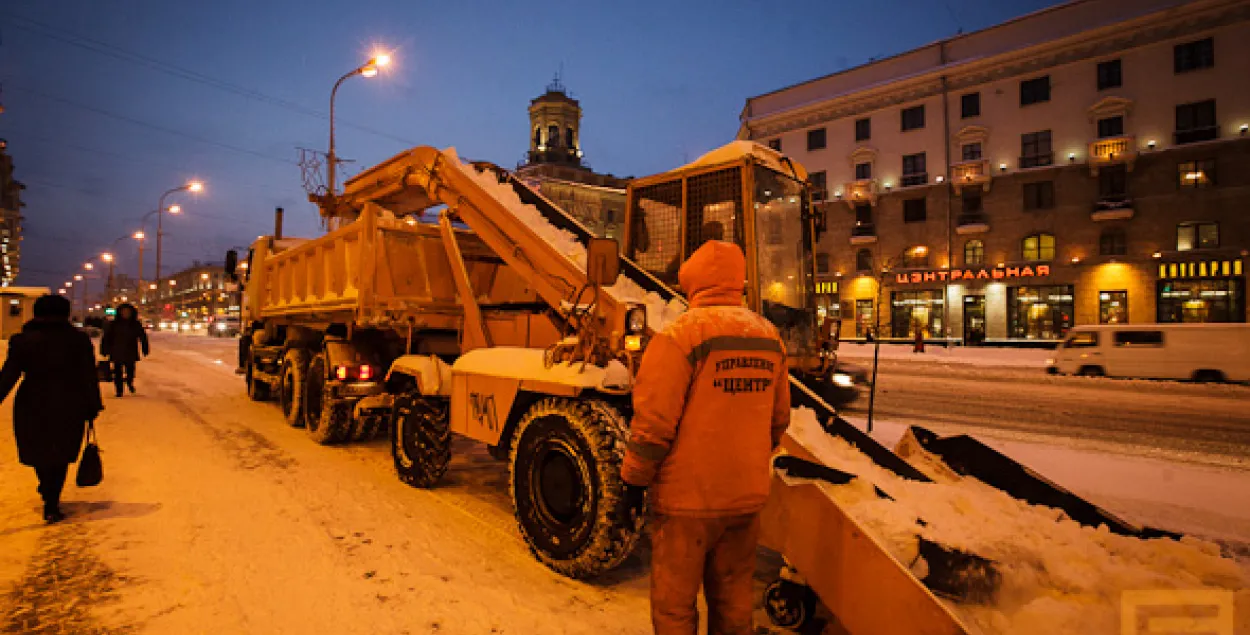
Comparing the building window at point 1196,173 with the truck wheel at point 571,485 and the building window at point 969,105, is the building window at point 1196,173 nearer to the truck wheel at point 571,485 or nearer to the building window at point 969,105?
the building window at point 969,105

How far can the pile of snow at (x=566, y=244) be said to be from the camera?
418 centimetres

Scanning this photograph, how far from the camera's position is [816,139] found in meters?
42.2

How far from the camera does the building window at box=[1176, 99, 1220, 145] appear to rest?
99.3 ft

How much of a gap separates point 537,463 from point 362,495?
244 cm

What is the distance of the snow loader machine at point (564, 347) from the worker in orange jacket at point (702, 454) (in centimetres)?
52

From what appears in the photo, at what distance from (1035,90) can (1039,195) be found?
6.04m

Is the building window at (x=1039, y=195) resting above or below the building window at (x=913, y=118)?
below

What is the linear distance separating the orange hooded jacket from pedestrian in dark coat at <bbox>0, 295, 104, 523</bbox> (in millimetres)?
4901

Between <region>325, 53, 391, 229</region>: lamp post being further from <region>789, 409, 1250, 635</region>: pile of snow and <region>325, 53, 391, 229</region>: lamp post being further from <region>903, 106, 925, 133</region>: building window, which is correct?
<region>903, 106, 925, 133</region>: building window

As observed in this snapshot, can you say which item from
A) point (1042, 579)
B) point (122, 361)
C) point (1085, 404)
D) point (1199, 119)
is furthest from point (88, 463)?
point (1199, 119)

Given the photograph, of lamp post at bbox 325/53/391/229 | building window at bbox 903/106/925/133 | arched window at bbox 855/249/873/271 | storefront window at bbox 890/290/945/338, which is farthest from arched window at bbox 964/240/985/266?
lamp post at bbox 325/53/391/229

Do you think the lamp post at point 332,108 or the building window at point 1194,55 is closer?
the lamp post at point 332,108

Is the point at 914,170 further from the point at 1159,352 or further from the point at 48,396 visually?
the point at 48,396

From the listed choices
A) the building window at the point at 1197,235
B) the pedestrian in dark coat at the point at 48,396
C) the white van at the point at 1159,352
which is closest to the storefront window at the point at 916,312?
the building window at the point at 1197,235
